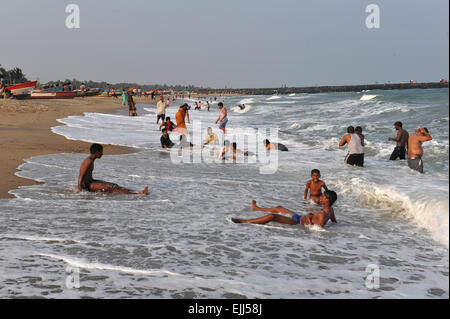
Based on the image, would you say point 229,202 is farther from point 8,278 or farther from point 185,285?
point 8,278

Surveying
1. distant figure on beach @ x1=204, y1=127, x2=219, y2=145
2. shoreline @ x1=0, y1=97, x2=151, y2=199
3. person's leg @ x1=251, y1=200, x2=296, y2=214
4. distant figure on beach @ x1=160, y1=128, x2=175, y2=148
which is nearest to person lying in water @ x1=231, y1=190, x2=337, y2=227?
person's leg @ x1=251, y1=200, x2=296, y2=214

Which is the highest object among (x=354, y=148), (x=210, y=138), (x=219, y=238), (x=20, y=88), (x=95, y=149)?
(x=20, y=88)

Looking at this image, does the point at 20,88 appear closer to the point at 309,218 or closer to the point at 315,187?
the point at 315,187

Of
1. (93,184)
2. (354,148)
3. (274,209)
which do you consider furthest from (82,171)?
(354,148)

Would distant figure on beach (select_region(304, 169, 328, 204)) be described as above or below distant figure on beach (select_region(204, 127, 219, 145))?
below

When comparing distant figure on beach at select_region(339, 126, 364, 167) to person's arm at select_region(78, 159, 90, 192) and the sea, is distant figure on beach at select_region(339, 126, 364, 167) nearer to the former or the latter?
the sea

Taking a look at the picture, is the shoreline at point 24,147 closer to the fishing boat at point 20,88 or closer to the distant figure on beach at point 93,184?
the distant figure on beach at point 93,184

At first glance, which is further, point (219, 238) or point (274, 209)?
point (274, 209)

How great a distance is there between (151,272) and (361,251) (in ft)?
8.49

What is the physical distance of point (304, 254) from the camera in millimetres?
4598

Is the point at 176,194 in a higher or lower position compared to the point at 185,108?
lower

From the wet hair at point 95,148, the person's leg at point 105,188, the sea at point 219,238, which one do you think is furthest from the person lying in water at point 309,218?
the wet hair at point 95,148

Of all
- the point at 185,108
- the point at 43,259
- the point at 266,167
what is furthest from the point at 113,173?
the point at 185,108
